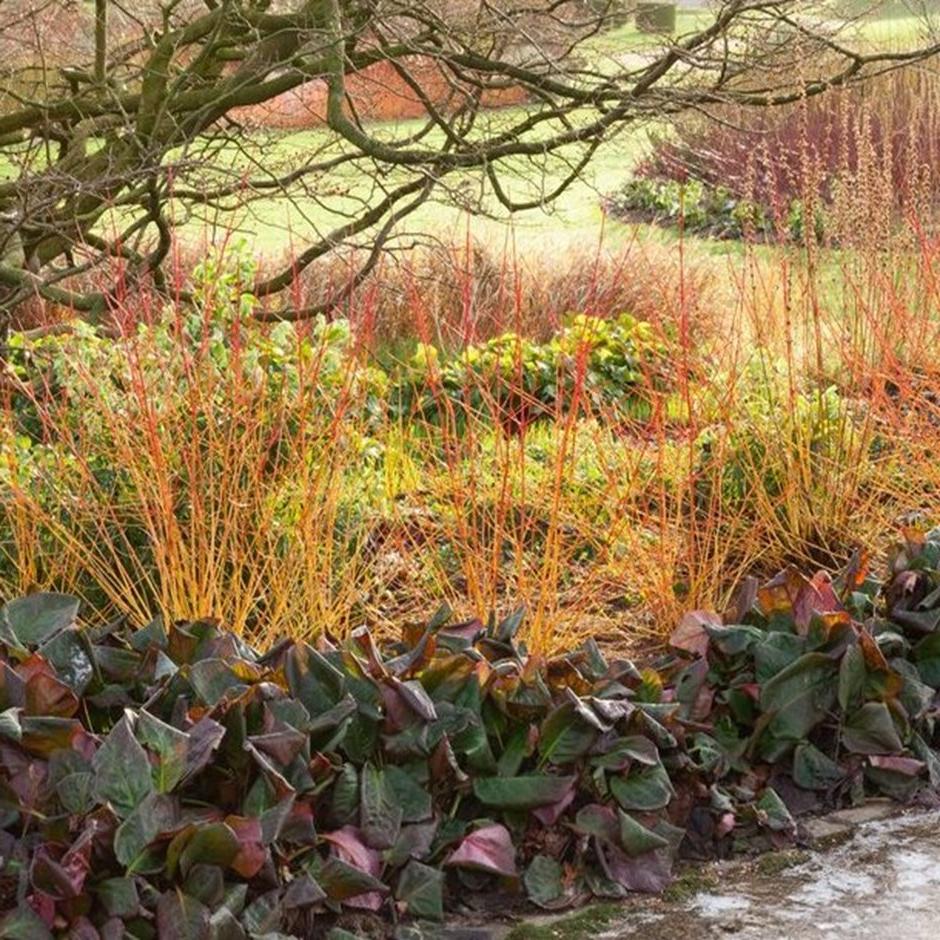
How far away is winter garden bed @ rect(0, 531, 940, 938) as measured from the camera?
284 cm

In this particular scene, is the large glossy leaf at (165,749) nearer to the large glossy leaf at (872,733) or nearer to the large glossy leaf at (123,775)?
the large glossy leaf at (123,775)

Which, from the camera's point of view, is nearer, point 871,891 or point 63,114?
point 871,891

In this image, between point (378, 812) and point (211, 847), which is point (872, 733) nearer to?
point (378, 812)

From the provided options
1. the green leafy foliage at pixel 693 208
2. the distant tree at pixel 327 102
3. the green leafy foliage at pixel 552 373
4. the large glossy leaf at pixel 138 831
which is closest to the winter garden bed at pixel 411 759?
the large glossy leaf at pixel 138 831

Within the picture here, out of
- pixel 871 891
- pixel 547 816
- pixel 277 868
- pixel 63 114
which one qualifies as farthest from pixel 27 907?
pixel 63 114

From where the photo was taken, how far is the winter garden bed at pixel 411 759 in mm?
2838

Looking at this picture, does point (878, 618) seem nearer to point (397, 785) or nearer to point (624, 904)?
point (624, 904)

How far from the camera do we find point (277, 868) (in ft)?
9.71

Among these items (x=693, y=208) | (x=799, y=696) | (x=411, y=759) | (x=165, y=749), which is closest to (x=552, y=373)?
(x=799, y=696)

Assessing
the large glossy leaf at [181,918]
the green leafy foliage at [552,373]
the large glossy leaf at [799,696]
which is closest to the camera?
the large glossy leaf at [181,918]

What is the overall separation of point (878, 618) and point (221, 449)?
164 cm

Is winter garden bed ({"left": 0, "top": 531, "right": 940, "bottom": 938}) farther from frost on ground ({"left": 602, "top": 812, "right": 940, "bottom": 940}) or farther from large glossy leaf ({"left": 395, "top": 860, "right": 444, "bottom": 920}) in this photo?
frost on ground ({"left": 602, "top": 812, "right": 940, "bottom": 940})

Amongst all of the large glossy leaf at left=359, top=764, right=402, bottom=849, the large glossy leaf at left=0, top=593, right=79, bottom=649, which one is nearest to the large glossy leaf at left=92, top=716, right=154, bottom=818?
the large glossy leaf at left=359, top=764, right=402, bottom=849

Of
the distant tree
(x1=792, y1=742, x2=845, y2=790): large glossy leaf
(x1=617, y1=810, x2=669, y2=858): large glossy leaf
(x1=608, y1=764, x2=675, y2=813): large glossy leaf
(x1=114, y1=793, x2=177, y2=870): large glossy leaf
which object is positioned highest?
the distant tree
